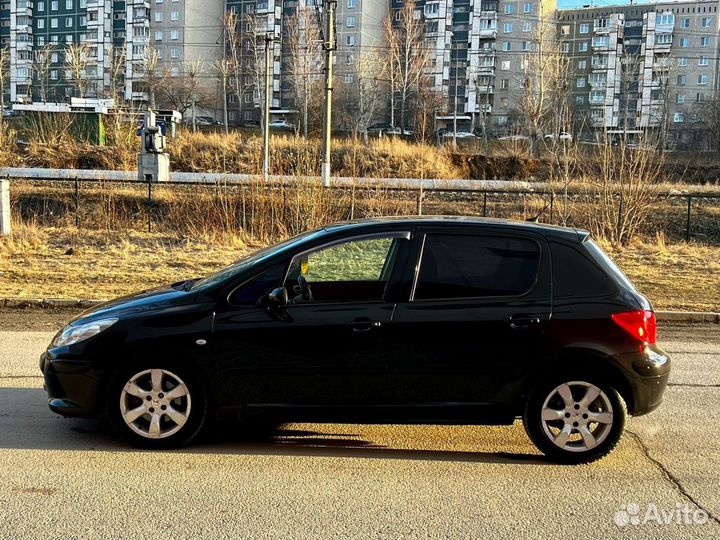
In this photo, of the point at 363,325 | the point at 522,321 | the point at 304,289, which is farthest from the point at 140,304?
the point at 522,321

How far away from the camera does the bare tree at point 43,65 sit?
249 ft

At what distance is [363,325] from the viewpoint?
4906mm

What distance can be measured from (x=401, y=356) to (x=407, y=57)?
74000 millimetres

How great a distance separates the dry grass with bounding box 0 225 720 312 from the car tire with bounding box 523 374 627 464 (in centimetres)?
766

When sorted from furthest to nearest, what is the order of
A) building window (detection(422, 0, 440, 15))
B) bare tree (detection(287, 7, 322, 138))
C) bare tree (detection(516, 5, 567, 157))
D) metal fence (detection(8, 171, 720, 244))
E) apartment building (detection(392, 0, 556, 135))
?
building window (detection(422, 0, 440, 15)) → apartment building (detection(392, 0, 556, 135)) → bare tree (detection(287, 7, 322, 138)) → bare tree (detection(516, 5, 567, 157)) → metal fence (detection(8, 171, 720, 244))

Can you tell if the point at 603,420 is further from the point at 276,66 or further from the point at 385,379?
the point at 276,66

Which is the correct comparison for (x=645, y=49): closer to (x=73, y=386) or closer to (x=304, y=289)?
(x=304, y=289)

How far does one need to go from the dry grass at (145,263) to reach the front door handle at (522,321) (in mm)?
7903

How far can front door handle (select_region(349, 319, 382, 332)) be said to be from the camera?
4906 mm

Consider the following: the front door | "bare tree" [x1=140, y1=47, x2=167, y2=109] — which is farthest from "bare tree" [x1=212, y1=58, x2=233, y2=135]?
the front door

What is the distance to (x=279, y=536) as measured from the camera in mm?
3840

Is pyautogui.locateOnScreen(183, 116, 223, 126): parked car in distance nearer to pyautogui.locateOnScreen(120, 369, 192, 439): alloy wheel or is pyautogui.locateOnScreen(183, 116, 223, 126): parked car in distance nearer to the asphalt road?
the asphalt road

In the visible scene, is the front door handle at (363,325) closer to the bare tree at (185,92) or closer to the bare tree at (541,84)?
the bare tree at (541,84)

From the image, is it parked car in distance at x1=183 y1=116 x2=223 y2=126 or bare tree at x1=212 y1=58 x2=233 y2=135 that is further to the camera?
parked car in distance at x1=183 y1=116 x2=223 y2=126
